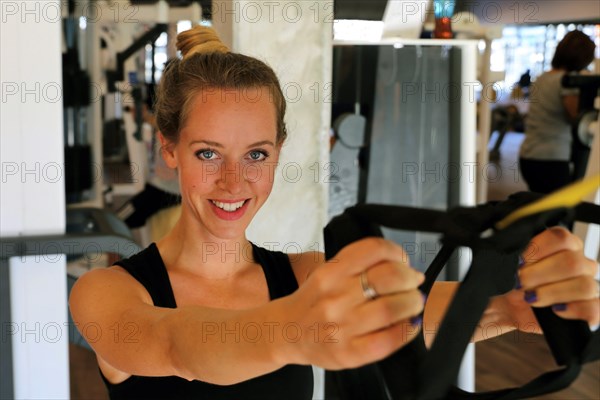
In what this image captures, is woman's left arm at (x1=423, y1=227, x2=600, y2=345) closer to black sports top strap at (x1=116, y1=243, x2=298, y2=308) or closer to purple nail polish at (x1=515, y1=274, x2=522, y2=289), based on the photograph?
purple nail polish at (x1=515, y1=274, x2=522, y2=289)

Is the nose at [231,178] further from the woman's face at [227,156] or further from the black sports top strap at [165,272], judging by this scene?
the black sports top strap at [165,272]

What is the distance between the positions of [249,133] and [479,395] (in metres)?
0.61

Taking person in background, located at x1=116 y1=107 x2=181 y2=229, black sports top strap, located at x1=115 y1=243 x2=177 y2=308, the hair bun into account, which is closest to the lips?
black sports top strap, located at x1=115 y1=243 x2=177 y2=308

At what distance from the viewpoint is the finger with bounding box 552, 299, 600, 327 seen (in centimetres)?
80

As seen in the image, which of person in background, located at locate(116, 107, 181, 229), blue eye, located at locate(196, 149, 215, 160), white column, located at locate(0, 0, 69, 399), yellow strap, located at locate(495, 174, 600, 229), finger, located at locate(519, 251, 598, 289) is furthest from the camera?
person in background, located at locate(116, 107, 181, 229)

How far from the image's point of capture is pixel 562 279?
2.64 ft

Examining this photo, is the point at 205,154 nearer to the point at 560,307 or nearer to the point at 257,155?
the point at 257,155

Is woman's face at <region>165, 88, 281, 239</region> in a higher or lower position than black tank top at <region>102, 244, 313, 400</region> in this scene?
higher

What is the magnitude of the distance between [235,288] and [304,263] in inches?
5.1

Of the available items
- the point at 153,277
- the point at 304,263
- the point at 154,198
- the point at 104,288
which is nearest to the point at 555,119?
the point at 154,198

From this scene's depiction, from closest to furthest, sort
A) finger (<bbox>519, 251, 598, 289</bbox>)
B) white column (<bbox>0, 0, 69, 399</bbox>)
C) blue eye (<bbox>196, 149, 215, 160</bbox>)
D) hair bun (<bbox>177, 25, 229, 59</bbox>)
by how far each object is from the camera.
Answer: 1. finger (<bbox>519, 251, 598, 289</bbox>)
2. blue eye (<bbox>196, 149, 215, 160</bbox>)
3. hair bun (<bbox>177, 25, 229, 59</bbox>)
4. white column (<bbox>0, 0, 69, 399</bbox>)

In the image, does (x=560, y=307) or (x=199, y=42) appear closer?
(x=560, y=307)

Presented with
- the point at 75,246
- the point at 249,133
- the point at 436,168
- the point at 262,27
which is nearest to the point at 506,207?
the point at 249,133

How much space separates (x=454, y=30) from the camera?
387 cm
